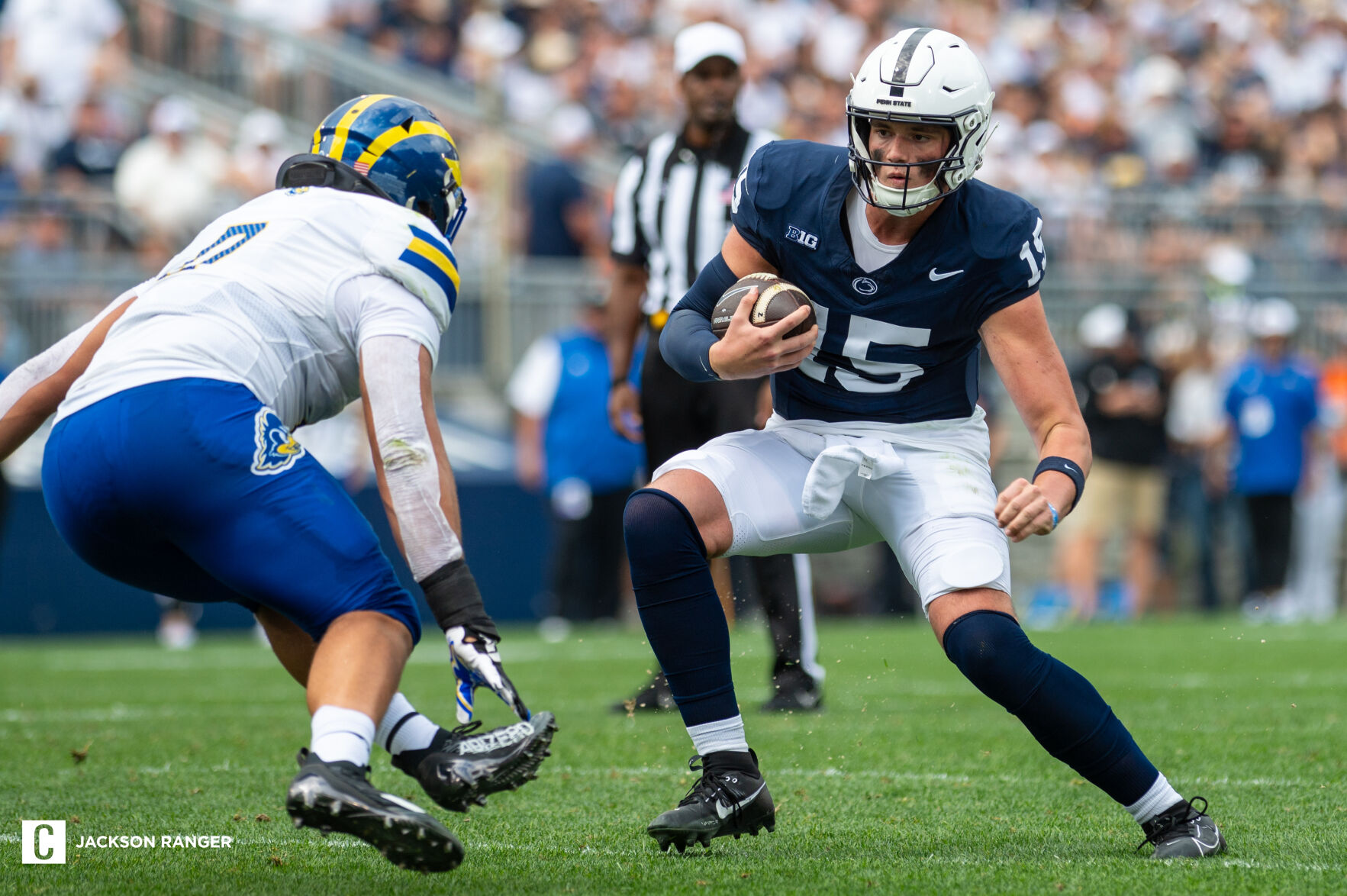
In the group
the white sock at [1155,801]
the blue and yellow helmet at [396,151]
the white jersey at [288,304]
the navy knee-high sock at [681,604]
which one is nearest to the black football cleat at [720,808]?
the navy knee-high sock at [681,604]

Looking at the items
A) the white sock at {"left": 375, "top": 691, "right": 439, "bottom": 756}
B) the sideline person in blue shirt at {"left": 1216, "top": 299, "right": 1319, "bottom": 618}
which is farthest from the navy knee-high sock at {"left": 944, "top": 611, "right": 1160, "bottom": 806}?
the sideline person in blue shirt at {"left": 1216, "top": 299, "right": 1319, "bottom": 618}

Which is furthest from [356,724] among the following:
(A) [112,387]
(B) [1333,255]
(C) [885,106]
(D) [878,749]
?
(B) [1333,255]

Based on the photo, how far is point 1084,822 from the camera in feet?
12.5

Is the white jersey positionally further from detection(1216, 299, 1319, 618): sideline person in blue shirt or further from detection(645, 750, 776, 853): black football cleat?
detection(1216, 299, 1319, 618): sideline person in blue shirt

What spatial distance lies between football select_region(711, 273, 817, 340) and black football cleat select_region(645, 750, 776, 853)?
35.0 inches

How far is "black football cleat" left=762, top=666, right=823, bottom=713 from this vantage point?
18.9ft

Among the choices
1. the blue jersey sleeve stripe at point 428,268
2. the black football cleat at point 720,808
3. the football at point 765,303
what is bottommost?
the black football cleat at point 720,808

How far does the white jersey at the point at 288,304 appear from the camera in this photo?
306cm

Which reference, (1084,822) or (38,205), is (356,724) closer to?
(1084,822)

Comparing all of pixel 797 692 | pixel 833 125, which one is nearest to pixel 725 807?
pixel 797 692

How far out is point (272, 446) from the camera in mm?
2986

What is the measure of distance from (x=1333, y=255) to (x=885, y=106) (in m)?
11.8

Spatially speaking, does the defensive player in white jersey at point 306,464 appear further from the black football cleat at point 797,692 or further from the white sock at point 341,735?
the black football cleat at point 797,692

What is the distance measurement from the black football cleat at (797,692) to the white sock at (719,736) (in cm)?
218
